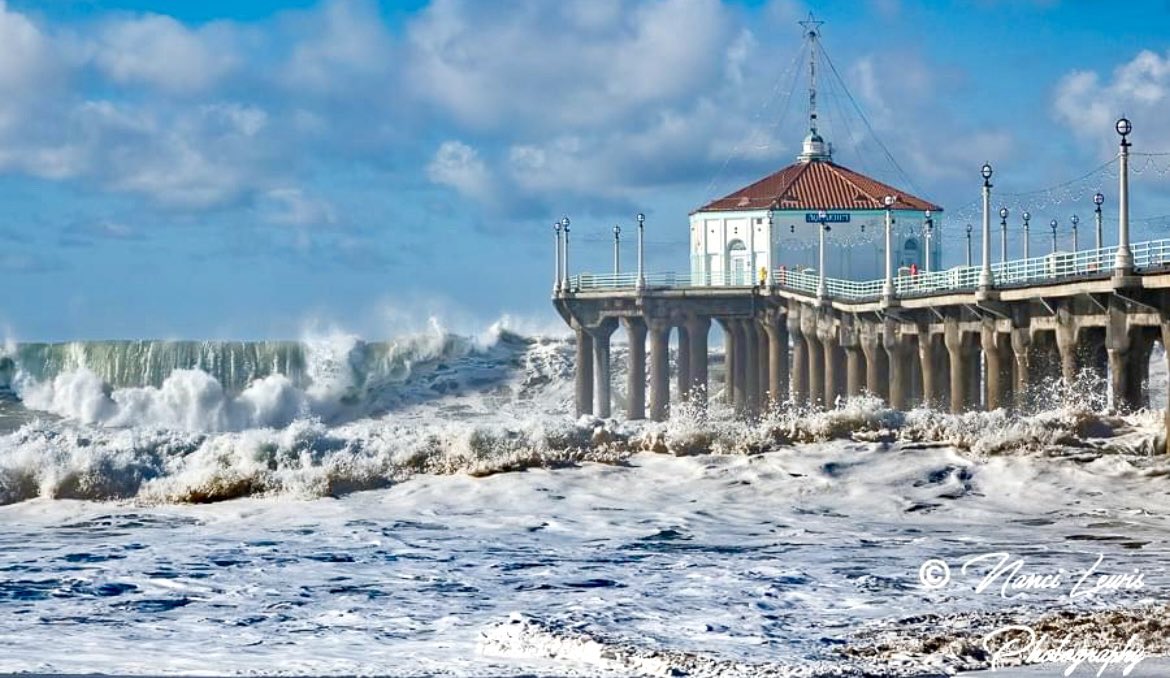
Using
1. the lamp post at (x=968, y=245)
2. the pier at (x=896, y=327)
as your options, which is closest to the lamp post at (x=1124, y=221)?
the pier at (x=896, y=327)

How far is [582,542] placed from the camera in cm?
2223

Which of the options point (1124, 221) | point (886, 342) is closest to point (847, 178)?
point (886, 342)

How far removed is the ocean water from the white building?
2927 centimetres

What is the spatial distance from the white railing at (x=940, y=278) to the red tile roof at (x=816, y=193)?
354cm

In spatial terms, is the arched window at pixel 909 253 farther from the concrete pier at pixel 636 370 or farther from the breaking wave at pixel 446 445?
the breaking wave at pixel 446 445

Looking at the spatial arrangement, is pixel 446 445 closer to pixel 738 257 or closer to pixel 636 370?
pixel 636 370

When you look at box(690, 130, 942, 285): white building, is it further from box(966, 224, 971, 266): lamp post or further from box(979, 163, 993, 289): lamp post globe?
box(979, 163, 993, 289): lamp post globe

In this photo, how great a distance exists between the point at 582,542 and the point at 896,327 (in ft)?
90.4

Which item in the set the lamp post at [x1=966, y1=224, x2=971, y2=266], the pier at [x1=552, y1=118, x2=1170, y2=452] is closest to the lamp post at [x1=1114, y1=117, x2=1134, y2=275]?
the pier at [x1=552, y1=118, x2=1170, y2=452]

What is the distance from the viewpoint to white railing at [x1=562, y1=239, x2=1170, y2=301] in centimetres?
3459

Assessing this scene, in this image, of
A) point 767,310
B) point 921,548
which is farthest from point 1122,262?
point 767,310

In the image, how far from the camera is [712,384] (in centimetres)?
7375

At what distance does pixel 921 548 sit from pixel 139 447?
13.8 metres

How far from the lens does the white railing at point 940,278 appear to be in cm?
3459
